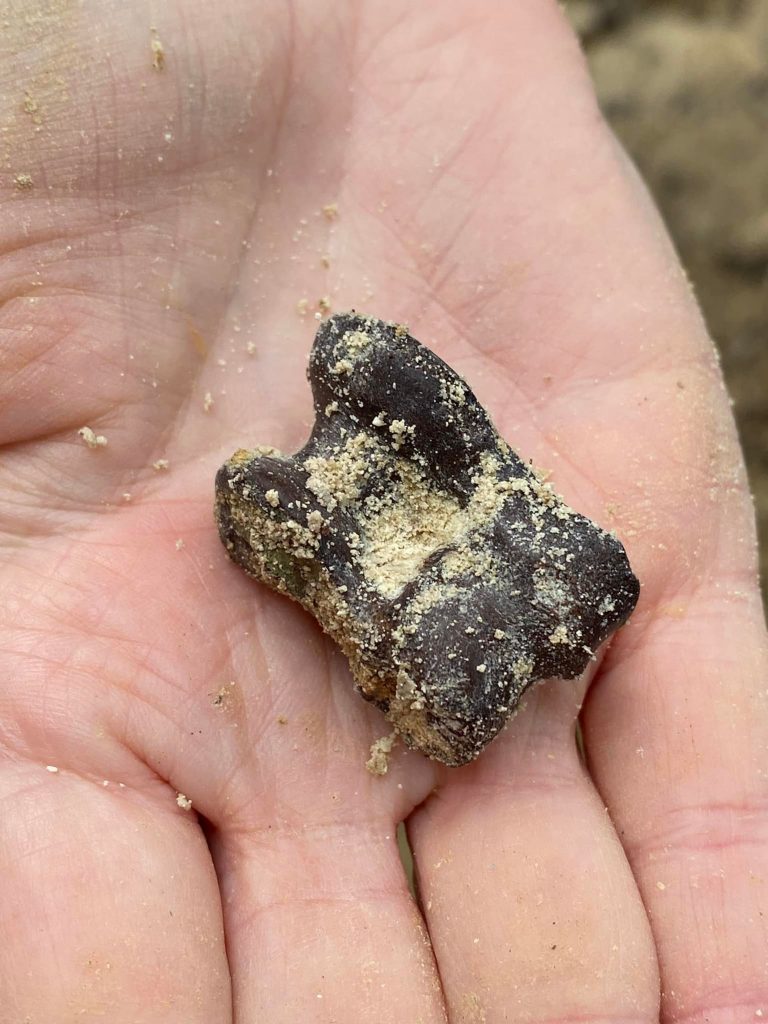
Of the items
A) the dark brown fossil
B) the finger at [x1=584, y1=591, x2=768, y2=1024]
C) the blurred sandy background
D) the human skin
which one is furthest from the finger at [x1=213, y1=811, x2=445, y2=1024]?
the blurred sandy background

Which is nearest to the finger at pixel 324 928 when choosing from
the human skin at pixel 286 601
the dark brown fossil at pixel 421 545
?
the human skin at pixel 286 601

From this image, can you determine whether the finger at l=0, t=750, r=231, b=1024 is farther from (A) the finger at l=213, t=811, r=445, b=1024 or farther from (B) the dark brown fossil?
(B) the dark brown fossil

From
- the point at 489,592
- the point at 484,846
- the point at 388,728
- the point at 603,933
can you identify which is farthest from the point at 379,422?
the point at 603,933

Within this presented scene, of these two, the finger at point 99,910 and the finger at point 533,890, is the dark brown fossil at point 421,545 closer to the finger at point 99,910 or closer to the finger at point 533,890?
the finger at point 533,890

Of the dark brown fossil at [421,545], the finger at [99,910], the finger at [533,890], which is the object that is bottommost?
the finger at [533,890]

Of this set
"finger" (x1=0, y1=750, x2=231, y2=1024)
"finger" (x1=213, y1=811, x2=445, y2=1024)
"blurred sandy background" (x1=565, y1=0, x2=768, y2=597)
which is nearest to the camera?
"finger" (x1=0, y1=750, x2=231, y2=1024)

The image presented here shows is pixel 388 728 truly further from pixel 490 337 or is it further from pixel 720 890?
pixel 490 337

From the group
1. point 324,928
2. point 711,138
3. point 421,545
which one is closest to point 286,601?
point 421,545
